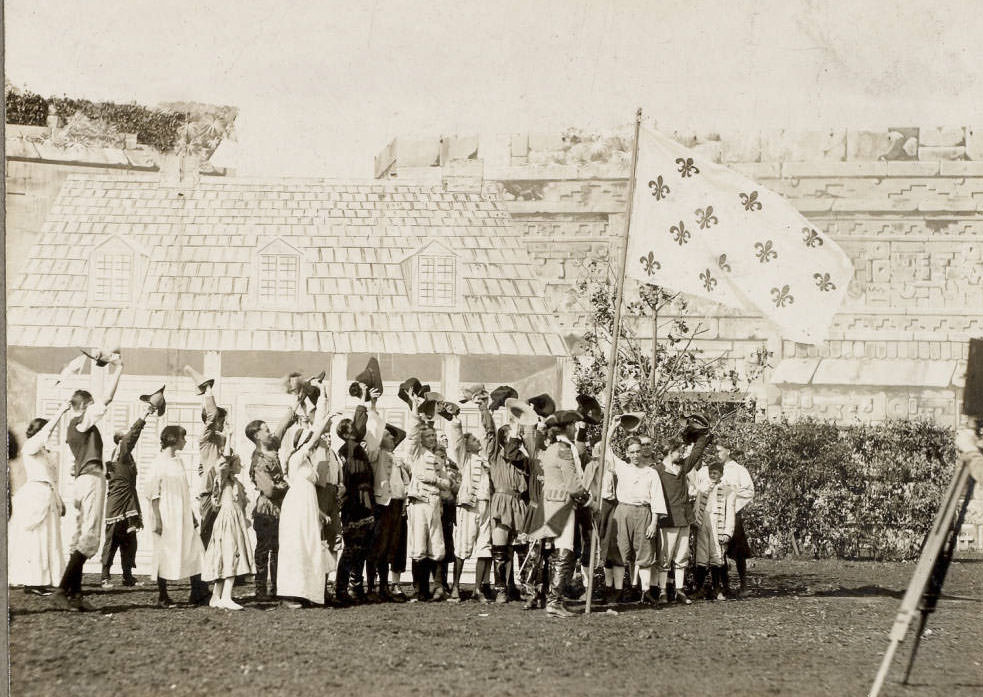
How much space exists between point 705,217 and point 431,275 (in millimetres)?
1988

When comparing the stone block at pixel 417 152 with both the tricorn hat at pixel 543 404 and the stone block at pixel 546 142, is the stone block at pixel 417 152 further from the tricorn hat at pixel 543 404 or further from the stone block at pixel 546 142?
the tricorn hat at pixel 543 404

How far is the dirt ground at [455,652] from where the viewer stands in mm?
8375

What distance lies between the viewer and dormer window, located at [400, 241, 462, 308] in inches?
405

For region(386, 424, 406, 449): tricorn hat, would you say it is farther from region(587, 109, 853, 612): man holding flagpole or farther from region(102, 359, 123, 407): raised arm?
region(102, 359, 123, 407): raised arm

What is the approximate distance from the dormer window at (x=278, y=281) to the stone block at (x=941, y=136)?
455 cm

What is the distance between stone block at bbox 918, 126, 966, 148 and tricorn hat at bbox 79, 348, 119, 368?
5.83 meters

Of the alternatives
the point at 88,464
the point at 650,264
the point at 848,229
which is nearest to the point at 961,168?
the point at 848,229

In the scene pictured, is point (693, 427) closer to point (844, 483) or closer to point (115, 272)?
point (844, 483)

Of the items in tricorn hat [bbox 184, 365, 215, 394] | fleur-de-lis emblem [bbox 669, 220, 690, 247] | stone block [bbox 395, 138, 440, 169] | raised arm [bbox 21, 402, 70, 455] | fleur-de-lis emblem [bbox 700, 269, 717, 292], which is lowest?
raised arm [bbox 21, 402, 70, 455]

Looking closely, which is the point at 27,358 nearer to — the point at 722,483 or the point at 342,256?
the point at 342,256

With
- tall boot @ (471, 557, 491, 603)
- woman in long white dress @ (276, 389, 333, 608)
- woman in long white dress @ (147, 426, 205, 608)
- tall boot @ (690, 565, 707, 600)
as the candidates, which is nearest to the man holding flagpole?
tall boot @ (471, 557, 491, 603)

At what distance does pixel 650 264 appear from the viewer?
9852 mm

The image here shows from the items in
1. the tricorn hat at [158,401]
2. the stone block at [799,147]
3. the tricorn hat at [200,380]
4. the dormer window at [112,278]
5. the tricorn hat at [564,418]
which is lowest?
the tricorn hat at [158,401]

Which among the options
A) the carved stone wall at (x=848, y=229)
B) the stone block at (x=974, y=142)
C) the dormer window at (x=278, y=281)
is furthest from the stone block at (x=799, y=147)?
the dormer window at (x=278, y=281)
